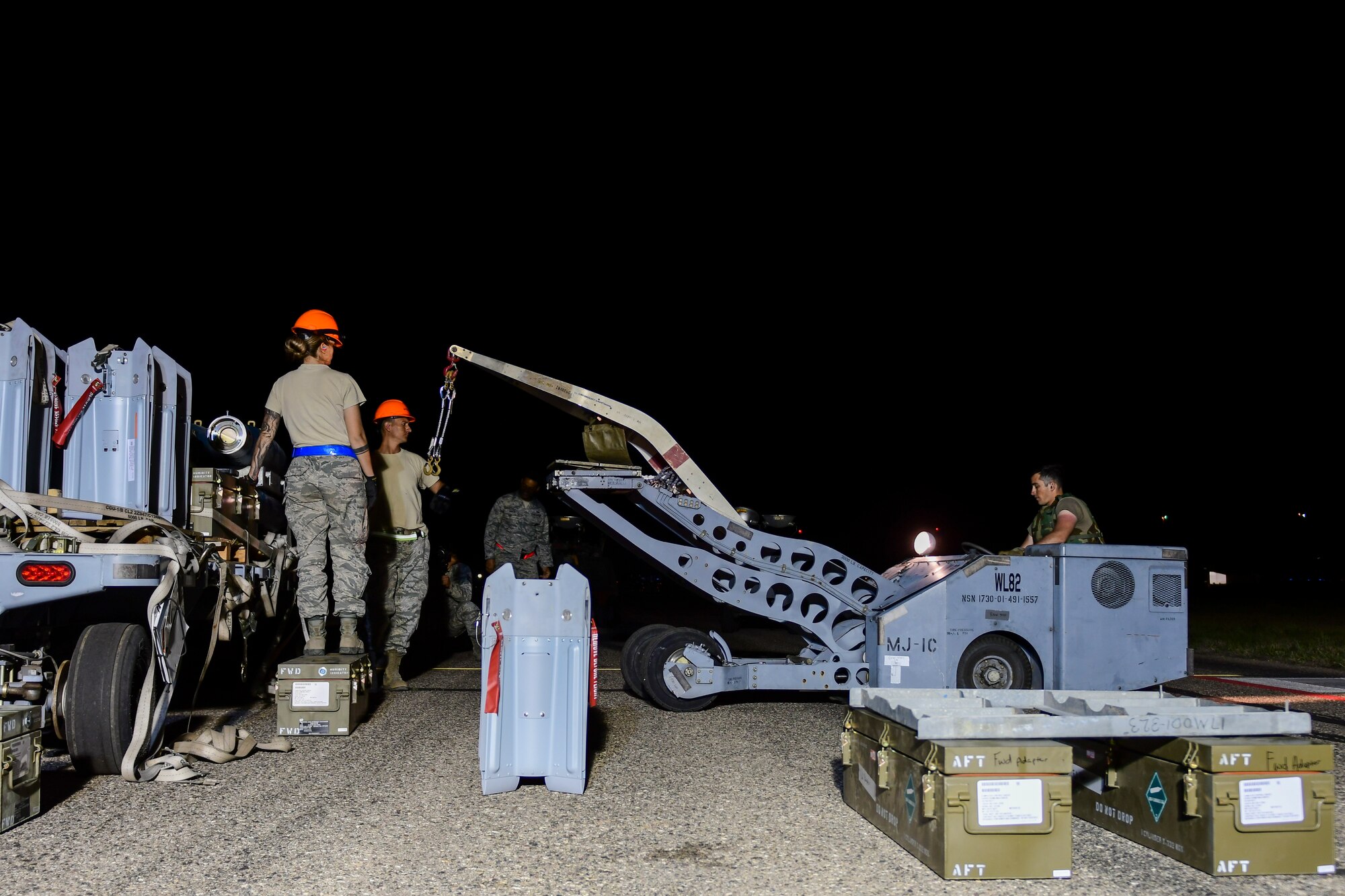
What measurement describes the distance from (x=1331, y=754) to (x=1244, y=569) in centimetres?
5868

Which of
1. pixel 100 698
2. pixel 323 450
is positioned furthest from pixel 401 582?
pixel 100 698

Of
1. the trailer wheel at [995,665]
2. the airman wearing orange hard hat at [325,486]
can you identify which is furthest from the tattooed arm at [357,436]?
the trailer wheel at [995,665]

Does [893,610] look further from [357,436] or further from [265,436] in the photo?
[265,436]

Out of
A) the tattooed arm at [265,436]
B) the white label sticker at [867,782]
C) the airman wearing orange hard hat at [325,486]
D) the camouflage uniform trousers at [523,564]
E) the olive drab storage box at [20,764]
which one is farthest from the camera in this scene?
the camouflage uniform trousers at [523,564]

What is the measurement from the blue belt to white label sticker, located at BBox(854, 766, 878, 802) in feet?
12.5

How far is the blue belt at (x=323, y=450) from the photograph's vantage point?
638cm

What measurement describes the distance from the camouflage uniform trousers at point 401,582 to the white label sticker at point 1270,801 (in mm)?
6074

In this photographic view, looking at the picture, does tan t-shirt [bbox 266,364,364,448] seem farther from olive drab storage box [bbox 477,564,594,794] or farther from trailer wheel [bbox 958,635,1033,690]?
trailer wheel [bbox 958,635,1033,690]

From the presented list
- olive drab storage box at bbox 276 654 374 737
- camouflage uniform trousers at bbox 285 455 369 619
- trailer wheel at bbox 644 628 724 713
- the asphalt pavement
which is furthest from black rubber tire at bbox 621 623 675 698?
olive drab storage box at bbox 276 654 374 737

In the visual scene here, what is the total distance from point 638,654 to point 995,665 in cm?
246

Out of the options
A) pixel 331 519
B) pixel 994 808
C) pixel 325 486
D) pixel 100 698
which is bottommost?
pixel 994 808

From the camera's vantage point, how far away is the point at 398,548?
8211 mm

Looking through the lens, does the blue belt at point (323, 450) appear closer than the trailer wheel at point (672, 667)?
Yes

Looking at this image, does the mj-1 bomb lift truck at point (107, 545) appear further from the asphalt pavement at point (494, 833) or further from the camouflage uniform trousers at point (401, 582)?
the camouflage uniform trousers at point (401, 582)
